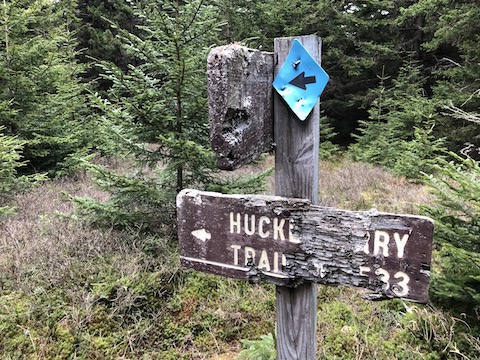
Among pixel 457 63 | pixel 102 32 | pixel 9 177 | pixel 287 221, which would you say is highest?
pixel 102 32

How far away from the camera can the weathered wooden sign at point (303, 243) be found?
1233 mm

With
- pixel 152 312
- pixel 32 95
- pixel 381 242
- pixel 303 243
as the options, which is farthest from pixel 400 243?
pixel 32 95

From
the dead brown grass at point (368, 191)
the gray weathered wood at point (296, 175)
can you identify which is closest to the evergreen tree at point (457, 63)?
the dead brown grass at point (368, 191)

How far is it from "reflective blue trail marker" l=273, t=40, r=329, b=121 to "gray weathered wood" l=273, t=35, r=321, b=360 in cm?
5

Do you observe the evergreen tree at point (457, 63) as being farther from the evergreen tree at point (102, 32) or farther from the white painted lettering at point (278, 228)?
the evergreen tree at point (102, 32)

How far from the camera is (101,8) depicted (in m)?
15.1

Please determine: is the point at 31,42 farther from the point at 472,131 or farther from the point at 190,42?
the point at 472,131

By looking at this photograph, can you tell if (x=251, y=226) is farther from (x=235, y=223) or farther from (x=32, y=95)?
(x=32, y=95)

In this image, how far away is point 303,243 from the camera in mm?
1397

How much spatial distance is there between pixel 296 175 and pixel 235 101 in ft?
1.65

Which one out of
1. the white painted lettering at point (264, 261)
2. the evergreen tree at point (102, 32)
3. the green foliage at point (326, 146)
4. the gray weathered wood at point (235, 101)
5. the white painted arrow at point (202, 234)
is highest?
the evergreen tree at point (102, 32)

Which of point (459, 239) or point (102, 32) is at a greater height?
point (102, 32)

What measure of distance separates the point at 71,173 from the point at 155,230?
4.66 meters

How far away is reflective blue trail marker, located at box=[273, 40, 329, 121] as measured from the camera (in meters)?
1.38
